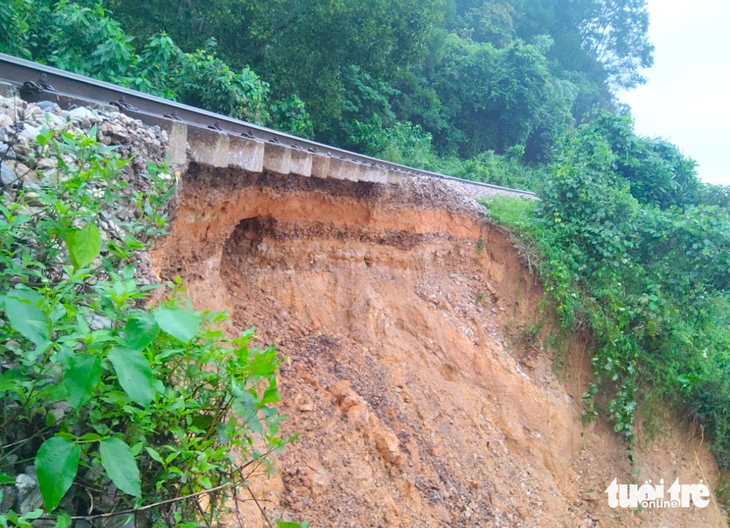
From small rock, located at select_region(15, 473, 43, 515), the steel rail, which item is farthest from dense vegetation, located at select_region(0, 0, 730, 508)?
small rock, located at select_region(15, 473, 43, 515)

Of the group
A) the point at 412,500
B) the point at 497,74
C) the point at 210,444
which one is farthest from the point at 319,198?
the point at 497,74

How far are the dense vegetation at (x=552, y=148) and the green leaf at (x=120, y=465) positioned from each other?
748 cm

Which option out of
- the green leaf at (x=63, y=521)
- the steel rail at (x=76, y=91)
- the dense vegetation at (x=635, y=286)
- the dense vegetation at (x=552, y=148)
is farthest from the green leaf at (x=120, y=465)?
the dense vegetation at (x=635, y=286)

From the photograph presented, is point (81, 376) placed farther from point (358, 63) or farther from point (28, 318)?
point (358, 63)

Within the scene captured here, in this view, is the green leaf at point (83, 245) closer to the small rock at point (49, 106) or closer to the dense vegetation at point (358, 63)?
the small rock at point (49, 106)

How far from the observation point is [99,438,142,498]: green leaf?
146 centimetres

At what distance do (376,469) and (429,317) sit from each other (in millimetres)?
2960

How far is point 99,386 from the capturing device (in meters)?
1.61

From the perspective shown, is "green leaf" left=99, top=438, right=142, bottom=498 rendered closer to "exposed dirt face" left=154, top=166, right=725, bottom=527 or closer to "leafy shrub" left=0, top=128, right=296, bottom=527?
"leafy shrub" left=0, top=128, right=296, bottom=527

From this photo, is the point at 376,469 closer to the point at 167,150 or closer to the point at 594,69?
the point at 167,150

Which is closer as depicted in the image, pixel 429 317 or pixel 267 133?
pixel 267 133

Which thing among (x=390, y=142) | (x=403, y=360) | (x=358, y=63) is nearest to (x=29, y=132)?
(x=403, y=360)

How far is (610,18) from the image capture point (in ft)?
99.2

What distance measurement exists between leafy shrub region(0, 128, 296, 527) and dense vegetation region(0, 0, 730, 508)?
677 cm
